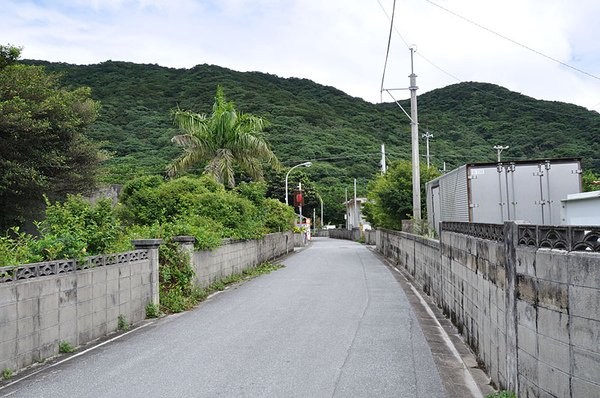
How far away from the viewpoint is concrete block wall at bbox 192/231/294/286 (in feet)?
47.3

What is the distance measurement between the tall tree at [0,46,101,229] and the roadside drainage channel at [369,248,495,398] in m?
13.9

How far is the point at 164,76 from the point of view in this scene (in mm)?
103875

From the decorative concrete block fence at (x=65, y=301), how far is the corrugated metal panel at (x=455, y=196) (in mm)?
8585

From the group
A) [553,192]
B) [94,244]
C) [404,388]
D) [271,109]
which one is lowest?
[404,388]

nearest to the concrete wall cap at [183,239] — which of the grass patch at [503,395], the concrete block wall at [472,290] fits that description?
the concrete block wall at [472,290]

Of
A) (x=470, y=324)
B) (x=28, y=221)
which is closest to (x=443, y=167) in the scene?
(x=28, y=221)

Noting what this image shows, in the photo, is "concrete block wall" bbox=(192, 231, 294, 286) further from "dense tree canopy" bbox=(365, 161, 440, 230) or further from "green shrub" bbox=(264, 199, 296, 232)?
"dense tree canopy" bbox=(365, 161, 440, 230)

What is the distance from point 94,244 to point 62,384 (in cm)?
336

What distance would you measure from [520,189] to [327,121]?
84.2 meters

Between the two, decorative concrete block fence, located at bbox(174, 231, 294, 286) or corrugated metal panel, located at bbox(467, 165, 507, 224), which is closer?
decorative concrete block fence, located at bbox(174, 231, 294, 286)

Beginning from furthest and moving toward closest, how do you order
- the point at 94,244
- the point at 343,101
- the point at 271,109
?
the point at 343,101 < the point at 271,109 < the point at 94,244

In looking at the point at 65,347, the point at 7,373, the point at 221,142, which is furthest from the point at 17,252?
the point at 221,142

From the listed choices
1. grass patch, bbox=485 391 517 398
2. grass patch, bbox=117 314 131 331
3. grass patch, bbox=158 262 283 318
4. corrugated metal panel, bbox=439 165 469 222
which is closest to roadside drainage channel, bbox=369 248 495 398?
grass patch, bbox=485 391 517 398

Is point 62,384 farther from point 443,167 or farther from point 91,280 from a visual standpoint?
point 443,167
